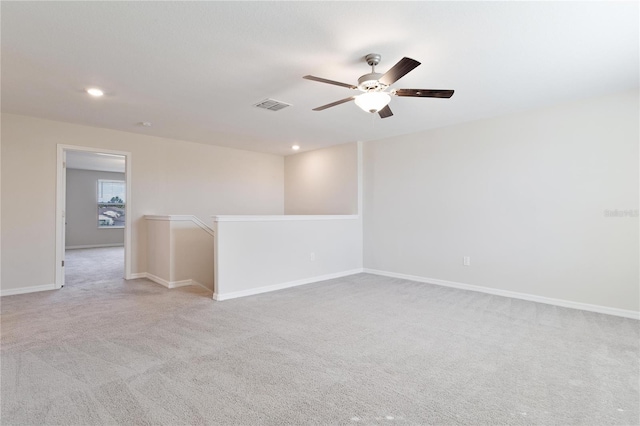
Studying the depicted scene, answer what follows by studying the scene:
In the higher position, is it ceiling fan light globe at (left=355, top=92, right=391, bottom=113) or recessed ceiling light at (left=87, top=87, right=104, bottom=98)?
recessed ceiling light at (left=87, top=87, right=104, bottom=98)

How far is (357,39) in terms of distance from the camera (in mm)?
2463

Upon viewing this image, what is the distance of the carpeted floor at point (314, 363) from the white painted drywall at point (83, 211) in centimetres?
697

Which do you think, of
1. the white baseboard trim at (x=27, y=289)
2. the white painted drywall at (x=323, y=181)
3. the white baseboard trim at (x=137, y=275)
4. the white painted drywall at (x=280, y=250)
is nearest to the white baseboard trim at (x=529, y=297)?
the white painted drywall at (x=280, y=250)

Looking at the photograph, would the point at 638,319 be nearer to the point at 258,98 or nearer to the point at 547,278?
the point at 547,278

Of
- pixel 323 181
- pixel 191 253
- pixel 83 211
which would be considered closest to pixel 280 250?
pixel 191 253

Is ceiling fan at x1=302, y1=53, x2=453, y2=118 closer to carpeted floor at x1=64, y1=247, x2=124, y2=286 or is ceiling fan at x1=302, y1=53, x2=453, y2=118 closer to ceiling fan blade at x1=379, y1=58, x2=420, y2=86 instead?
ceiling fan blade at x1=379, y1=58, x2=420, y2=86

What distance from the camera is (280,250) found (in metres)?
4.84

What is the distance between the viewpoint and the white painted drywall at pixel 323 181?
20.3 feet

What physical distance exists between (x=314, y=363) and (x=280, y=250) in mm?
2547

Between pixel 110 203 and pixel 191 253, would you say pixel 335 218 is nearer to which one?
pixel 191 253

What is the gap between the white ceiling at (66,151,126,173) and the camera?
7738 mm

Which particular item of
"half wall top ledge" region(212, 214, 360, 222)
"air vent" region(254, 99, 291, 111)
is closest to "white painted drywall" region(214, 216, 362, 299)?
"half wall top ledge" region(212, 214, 360, 222)

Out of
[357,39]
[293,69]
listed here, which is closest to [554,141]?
[357,39]

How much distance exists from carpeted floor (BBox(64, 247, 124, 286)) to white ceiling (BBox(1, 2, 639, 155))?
268 cm
